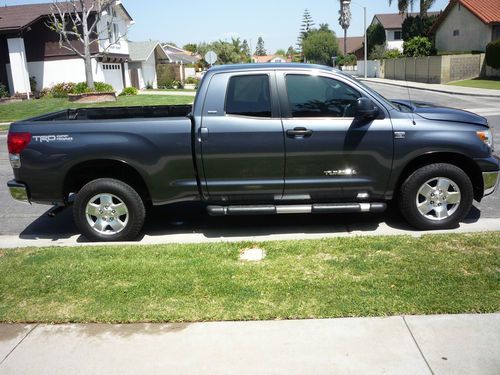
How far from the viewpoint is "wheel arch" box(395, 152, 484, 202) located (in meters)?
5.92

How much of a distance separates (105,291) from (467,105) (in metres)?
20.2

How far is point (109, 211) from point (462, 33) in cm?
4341

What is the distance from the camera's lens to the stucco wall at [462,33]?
129 feet

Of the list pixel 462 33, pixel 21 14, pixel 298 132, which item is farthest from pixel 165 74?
pixel 298 132

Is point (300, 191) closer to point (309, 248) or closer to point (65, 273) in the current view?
point (309, 248)

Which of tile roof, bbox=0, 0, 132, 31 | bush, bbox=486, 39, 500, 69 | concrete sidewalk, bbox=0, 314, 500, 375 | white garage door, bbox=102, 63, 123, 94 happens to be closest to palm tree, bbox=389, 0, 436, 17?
bush, bbox=486, 39, 500, 69

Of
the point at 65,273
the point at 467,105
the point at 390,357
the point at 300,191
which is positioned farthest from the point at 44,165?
the point at 467,105

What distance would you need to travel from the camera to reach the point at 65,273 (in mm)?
5074

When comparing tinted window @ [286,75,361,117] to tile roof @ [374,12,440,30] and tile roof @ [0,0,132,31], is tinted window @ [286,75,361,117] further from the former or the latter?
tile roof @ [374,12,440,30]

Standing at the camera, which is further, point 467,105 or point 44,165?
point 467,105

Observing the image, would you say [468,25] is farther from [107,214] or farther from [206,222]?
[107,214]

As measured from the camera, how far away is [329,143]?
5.75 m

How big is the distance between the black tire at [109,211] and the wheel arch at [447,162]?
9.88 ft

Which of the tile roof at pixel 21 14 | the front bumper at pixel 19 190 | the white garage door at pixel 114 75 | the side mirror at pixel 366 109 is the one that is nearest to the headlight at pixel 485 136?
the side mirror at pixel 366 109
